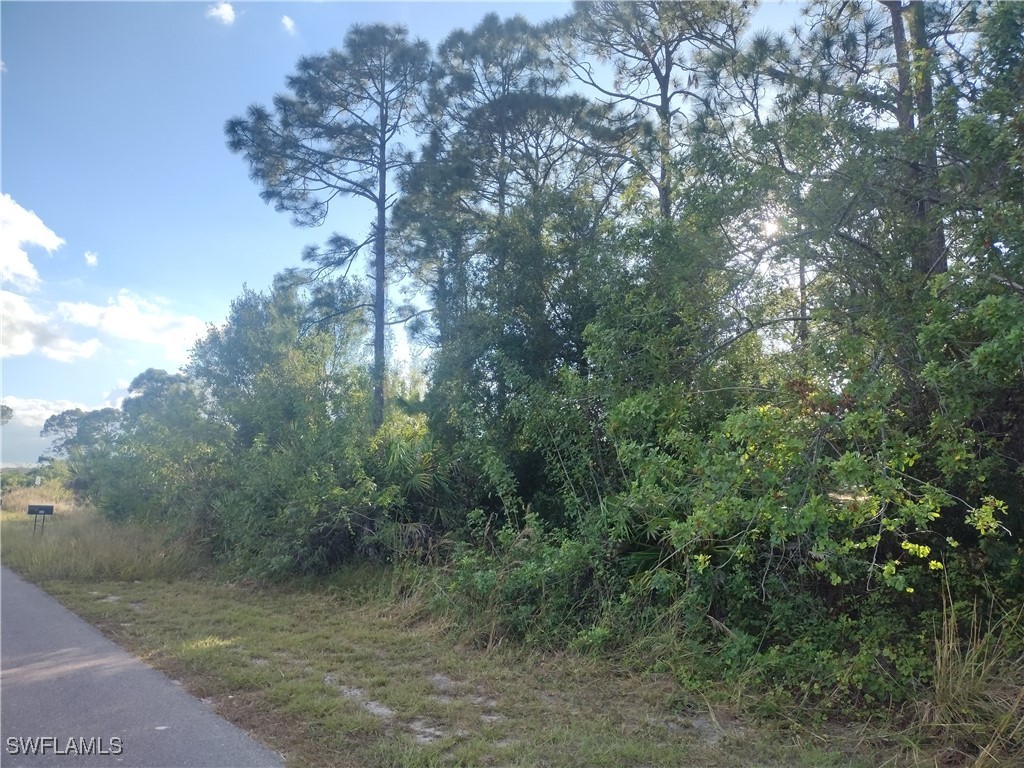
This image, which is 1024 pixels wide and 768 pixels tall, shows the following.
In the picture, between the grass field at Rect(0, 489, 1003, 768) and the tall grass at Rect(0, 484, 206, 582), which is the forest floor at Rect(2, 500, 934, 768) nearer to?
the grass field at Rect(0, 489, 1003, 768)

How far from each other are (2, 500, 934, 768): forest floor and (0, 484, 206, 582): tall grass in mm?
2734

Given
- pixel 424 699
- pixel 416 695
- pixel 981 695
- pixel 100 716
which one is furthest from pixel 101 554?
pixel 981 695

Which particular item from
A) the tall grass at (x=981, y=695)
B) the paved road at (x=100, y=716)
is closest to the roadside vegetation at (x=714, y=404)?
the tall grass at (x=981, y=695)

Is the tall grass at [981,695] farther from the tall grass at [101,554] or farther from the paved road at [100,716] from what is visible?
the tall grass at [101,554]

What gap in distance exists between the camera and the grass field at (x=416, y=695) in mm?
4781

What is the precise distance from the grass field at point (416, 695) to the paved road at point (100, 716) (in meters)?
0.22

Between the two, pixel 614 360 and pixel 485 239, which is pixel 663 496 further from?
pixel 485 239

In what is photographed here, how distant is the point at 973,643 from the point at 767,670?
1.50 meters

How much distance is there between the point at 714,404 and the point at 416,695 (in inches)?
164

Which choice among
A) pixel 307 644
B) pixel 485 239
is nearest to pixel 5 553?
pixel 307 644

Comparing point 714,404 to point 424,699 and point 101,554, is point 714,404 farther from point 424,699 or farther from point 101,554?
point 101,554

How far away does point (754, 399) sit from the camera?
7.11 meters

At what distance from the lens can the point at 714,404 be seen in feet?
25.4

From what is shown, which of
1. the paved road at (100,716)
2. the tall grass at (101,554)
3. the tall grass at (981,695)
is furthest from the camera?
the tall grass at (101,554)
